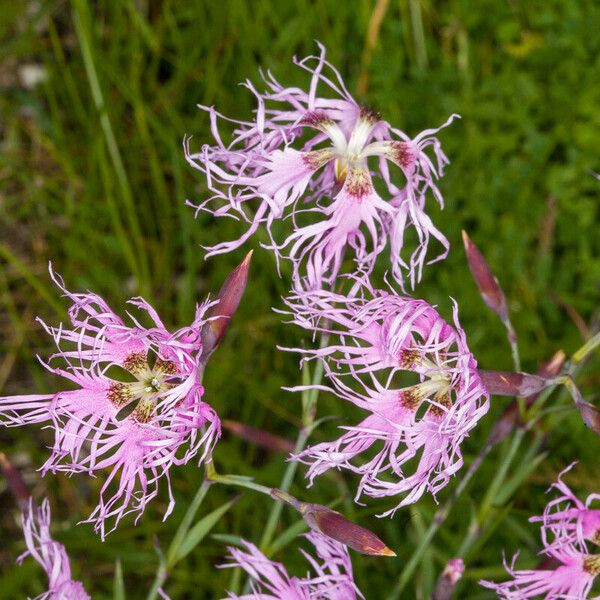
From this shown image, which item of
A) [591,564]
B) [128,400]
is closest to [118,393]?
[128,400]

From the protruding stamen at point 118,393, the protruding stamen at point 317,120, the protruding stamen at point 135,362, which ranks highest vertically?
the protruding stamen at point 317,120

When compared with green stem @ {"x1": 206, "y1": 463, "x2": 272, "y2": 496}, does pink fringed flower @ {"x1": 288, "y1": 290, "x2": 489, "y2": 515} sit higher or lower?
higher

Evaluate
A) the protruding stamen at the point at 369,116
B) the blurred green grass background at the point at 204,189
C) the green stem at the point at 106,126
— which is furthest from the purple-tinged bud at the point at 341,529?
the green stem at the point at 106,126

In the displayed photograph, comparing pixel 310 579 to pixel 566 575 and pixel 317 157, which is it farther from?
pixel 317 157

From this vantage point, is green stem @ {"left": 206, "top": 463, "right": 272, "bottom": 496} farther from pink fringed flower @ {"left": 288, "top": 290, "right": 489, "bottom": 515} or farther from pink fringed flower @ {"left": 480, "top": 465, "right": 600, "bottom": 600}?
pink fringed flower @ {"left": 480, "top": 465, "right": 600, "bottom": 600}

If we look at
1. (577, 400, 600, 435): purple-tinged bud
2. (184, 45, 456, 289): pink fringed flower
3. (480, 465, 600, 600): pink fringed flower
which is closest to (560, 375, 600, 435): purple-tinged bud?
(577, 400, 600, 435): purple-tinged bud

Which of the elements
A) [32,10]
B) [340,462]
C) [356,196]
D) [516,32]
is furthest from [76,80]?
[340,462]

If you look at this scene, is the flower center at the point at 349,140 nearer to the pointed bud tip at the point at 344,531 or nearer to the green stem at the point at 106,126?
the pointed bud tip at the point at 344,531
